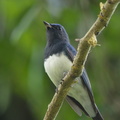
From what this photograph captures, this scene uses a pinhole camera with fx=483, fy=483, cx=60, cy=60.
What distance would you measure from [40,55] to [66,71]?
4.74 ft

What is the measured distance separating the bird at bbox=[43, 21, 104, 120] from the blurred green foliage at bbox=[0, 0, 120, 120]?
0.98 meters

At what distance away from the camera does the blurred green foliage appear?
5.49m

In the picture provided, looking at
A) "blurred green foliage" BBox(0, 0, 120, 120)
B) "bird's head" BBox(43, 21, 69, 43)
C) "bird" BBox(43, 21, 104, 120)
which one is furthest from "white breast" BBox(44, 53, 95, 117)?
"blurred green foliage" BBox(0, 0, 120, 120)

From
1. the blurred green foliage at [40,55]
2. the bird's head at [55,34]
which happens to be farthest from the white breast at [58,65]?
the blurred green foliage at [40,55]

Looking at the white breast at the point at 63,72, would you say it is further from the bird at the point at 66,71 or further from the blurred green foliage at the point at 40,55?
the blurred green foliage at the point at 40,55

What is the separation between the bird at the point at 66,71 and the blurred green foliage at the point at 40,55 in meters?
0.98

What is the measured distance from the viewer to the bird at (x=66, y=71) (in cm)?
405

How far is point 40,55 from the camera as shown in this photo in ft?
17.9

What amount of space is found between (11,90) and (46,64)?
2.33 metres

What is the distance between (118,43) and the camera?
21.0 ft

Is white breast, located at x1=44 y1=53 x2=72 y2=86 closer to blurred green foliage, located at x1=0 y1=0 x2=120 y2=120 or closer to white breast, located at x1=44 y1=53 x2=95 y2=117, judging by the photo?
white breast, located at x1=44 y1=53 x2=95 y2=117

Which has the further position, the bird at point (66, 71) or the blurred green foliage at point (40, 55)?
the blurred green foliage at point (40, 55)

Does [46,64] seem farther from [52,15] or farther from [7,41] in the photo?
[7,41]

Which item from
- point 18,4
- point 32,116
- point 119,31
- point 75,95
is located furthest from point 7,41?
point 75,95
